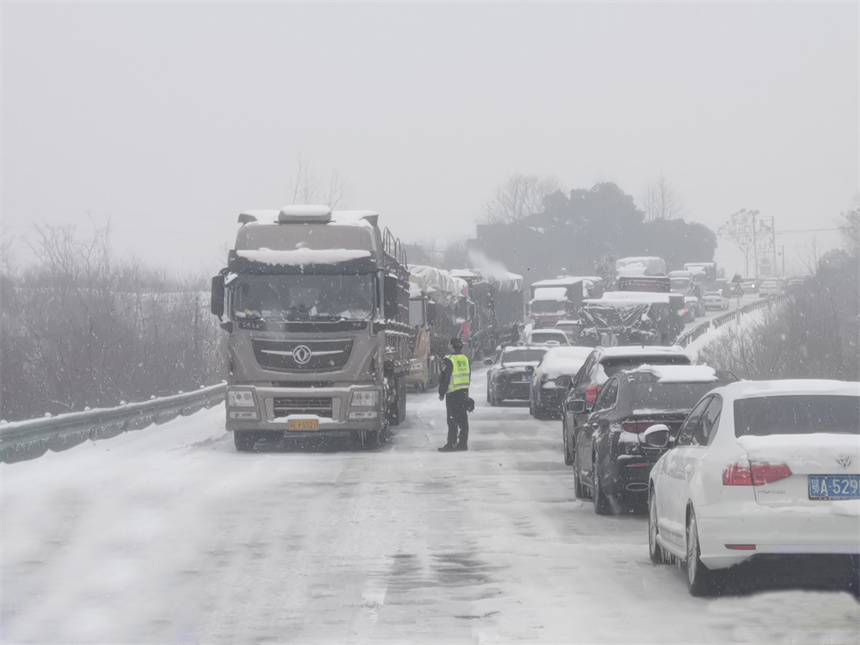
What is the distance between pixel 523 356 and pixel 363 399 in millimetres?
16787

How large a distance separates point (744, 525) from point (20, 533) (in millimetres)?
7031

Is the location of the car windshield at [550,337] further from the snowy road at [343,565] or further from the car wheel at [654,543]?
the car wheel at [654,543]

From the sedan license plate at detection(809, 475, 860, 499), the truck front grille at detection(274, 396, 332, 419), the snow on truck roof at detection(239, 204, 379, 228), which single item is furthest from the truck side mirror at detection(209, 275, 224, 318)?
the sedan license plate at detection(809, 475, 860, 499)

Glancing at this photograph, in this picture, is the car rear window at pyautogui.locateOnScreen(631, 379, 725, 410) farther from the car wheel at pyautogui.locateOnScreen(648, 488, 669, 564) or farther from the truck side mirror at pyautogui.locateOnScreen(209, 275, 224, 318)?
the truck side mirror at pyautogui.locateOnScreen(209, 275, 224, 318)

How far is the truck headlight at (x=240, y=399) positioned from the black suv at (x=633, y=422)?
808 centimetres

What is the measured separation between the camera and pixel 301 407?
71.9 ft

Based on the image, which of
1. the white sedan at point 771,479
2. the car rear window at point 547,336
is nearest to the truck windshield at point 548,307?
the car rear window at point 547,336

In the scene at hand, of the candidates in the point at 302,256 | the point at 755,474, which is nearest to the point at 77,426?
the point at 302,256

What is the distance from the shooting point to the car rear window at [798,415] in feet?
29.9

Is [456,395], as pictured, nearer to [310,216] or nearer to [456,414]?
[456,414]

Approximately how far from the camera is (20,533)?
42.1ft

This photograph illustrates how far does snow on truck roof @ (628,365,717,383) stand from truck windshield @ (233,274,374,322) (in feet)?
26.2

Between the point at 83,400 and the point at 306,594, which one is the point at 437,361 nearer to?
the point at 83,400

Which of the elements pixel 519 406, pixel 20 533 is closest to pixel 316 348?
pixel 20 533
